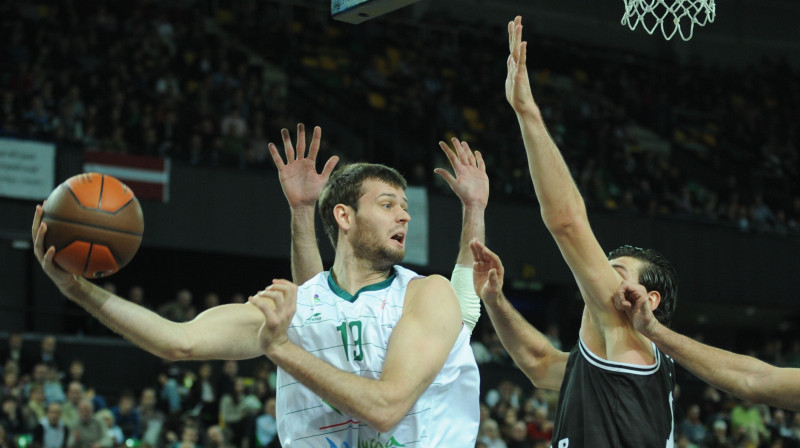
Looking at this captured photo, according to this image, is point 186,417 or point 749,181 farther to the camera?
point 749,181

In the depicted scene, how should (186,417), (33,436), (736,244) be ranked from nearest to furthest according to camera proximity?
(33,436) → (186,417) → (736,244)

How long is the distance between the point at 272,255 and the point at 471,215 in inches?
553

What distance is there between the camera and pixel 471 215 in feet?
17.9

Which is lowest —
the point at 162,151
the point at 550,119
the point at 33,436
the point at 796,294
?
the point at 33,436

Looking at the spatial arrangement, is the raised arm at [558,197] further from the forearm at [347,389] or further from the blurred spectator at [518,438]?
the blurred spectator at [518,438]

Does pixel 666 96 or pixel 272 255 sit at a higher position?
pixel 666 96

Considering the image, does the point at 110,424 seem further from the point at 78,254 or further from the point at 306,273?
the point at 78,254

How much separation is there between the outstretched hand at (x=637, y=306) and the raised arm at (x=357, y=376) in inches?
35.3

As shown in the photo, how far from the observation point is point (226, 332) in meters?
4.15

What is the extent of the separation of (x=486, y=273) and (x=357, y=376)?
1.47m

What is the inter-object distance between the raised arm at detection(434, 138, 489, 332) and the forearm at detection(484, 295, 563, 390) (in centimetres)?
14

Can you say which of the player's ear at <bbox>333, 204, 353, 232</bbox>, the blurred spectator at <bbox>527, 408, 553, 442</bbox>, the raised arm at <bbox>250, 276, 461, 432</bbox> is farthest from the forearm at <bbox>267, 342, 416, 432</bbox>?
the blurred spectator at <bbox>527, 408, 553, 442</bbox>

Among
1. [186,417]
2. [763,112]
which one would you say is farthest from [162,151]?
[763,112]

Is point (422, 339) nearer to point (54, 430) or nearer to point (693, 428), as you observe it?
point (54, 430)
